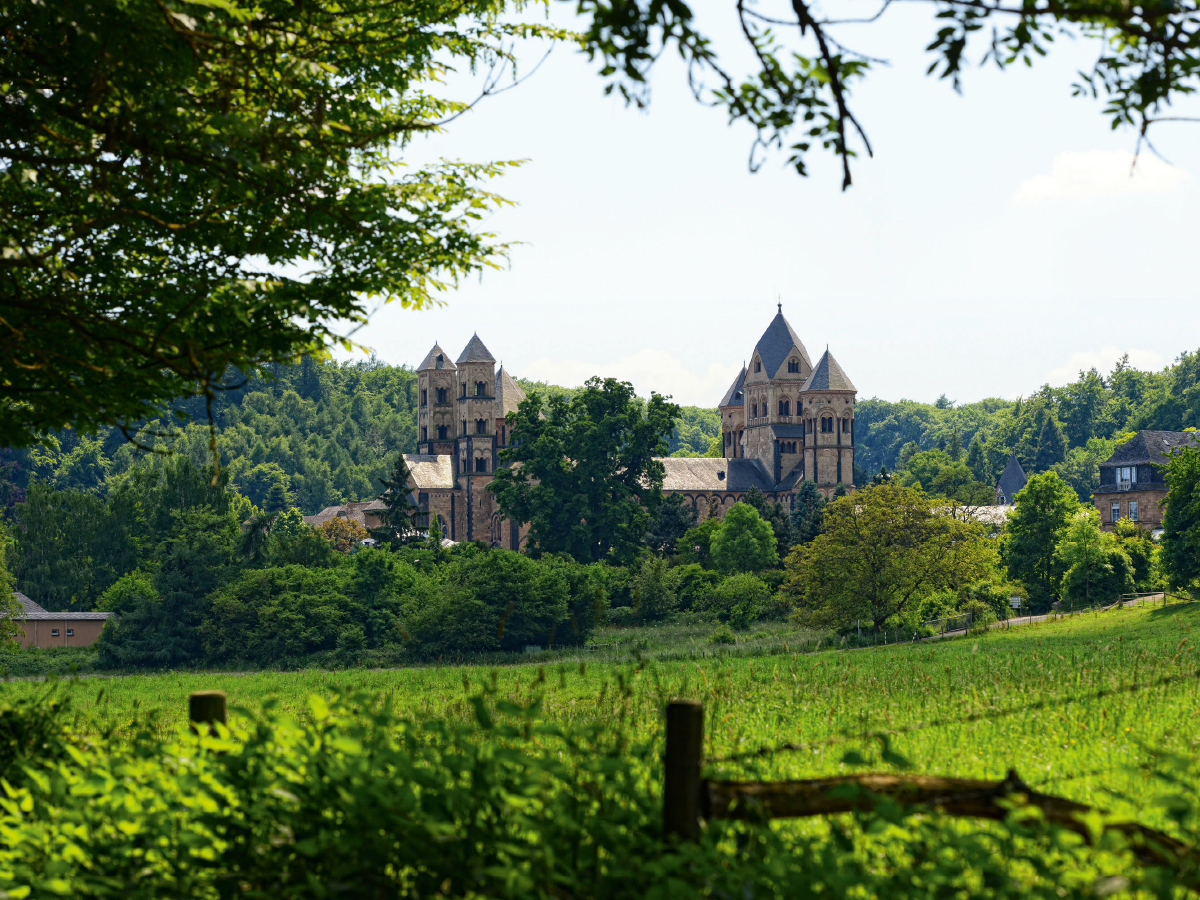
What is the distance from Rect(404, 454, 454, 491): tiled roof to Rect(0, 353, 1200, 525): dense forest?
74.6 feet

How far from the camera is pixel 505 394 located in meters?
97.3

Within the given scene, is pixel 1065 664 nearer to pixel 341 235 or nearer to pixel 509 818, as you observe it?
pixel 341 235

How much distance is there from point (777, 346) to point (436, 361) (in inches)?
1157

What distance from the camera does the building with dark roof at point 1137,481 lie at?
7625cm

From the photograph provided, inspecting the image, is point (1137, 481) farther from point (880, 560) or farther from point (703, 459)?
point (880, 560)

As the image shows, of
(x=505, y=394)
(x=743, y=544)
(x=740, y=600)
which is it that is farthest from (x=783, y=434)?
(x=740, y=600)

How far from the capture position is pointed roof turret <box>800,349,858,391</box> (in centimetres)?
9388

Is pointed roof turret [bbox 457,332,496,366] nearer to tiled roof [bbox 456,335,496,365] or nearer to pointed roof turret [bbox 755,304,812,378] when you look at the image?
tiled roof [bbox 456,335,496,365]

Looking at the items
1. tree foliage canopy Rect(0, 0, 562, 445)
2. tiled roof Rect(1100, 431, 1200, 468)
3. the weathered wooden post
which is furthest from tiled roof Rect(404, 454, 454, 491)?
the weathered wooden post

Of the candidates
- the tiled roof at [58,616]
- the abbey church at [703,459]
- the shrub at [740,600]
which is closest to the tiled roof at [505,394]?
the abbey church at [703,459]

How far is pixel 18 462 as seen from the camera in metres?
116

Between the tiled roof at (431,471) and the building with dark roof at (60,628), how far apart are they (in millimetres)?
37800

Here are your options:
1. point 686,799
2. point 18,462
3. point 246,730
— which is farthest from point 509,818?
point 18,462

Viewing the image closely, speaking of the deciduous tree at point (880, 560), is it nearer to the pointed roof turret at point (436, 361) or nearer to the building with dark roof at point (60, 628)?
the building with dark roof at point (60, 628)
